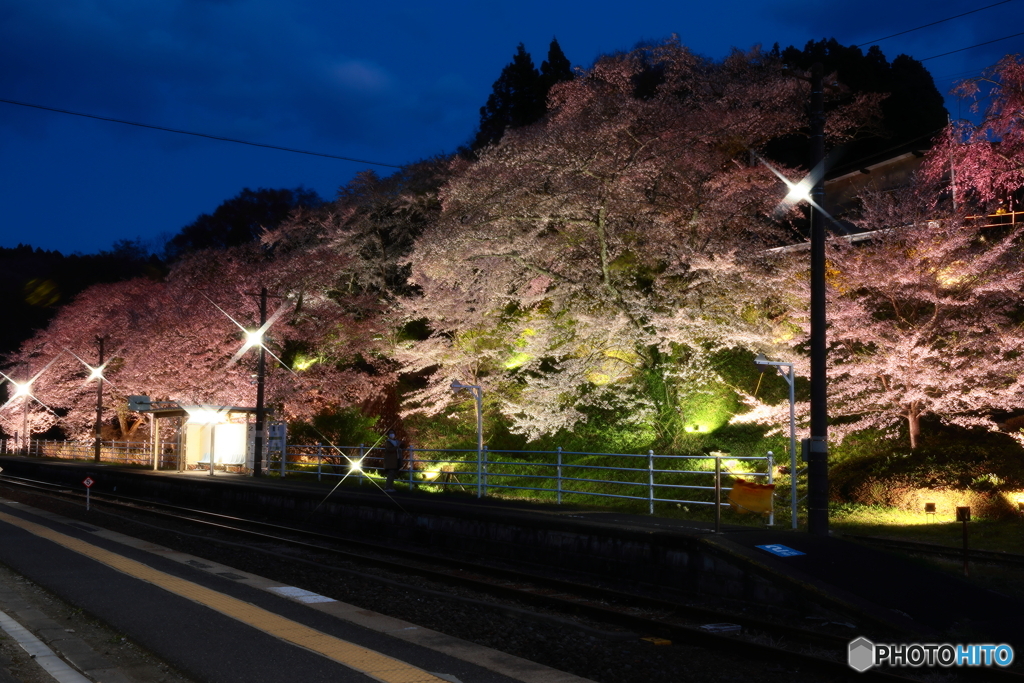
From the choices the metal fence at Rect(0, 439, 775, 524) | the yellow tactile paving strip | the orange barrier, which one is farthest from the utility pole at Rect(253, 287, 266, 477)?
the orange barrier

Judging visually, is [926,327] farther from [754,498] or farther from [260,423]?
[260,423]

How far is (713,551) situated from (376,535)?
1000 cm

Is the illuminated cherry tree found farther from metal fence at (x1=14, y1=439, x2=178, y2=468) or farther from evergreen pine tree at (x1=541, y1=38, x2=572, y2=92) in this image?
evergreen pine tree at (x1=541, y1=38, x2=572, y2=92)

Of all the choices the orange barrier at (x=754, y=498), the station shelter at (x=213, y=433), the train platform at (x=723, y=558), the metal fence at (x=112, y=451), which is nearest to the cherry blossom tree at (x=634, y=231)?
the train platform at (x=723, y=558)

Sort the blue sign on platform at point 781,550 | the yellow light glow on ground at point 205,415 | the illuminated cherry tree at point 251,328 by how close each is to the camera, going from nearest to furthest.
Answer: the blue sign on platform at point 781,550 → the yellow light glow on ground at point 205,415 → the illuminated cherry tree at point 251,328

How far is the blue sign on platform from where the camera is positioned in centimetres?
1080

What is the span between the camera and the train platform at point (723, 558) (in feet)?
30.8

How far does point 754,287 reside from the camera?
22406 mm

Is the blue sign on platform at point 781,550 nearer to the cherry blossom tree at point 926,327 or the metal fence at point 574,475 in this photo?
the metal fence at point 574,475

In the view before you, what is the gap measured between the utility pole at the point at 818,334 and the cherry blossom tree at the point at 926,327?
25.1ft

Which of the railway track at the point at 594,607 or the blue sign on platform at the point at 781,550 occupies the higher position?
the blue sign on platform at the point at 781,550

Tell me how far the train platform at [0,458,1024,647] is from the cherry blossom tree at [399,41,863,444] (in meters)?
6.21

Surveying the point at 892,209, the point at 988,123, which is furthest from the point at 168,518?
the point at 988,123

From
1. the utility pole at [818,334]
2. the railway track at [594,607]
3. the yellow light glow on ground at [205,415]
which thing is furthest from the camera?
the yellow light glow on ground at [205,415]
